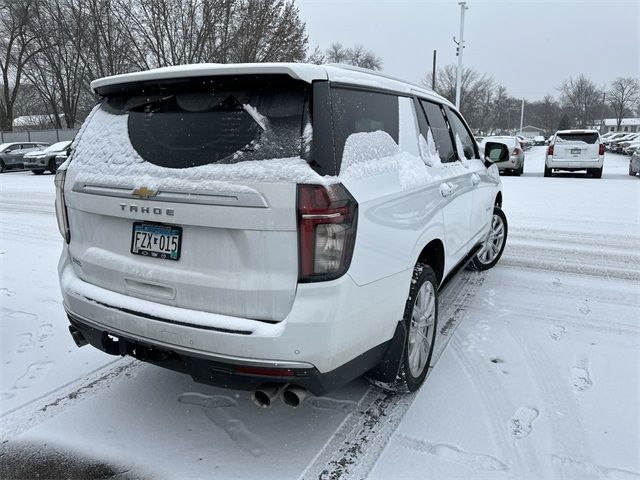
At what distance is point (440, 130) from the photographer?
3877 millimetres

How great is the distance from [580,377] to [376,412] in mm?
1472

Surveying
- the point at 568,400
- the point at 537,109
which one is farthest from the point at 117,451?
the point at 537,109

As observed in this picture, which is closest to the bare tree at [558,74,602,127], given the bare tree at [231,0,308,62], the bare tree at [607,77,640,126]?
the bare tree at [607,77,640,126]

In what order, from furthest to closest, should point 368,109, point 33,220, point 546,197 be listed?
point 546,197 → point 33,220 → point 368,109

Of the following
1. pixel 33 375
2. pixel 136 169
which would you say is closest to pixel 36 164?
pixel 33 375

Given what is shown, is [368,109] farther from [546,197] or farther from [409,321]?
[546,197]

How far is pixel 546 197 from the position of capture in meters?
12.4

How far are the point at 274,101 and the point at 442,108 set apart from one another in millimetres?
2314

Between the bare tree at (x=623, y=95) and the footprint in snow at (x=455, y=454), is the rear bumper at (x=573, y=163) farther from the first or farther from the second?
the bare tree at (x=623, y=95)

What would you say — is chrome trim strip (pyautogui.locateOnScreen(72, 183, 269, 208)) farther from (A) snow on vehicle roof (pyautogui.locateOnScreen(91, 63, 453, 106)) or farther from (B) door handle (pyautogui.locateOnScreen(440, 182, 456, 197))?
(B) door handle (pyautogui.locateOnScreen(440, 182, 456, 197))

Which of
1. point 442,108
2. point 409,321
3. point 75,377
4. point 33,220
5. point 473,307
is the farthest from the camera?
point 33,220

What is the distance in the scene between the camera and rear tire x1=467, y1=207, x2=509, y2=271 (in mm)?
5820

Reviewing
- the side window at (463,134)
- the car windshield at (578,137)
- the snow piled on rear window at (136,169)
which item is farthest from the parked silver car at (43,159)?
the snow piled on rear window at (136,169)

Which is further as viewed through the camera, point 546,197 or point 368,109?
point 546,197
